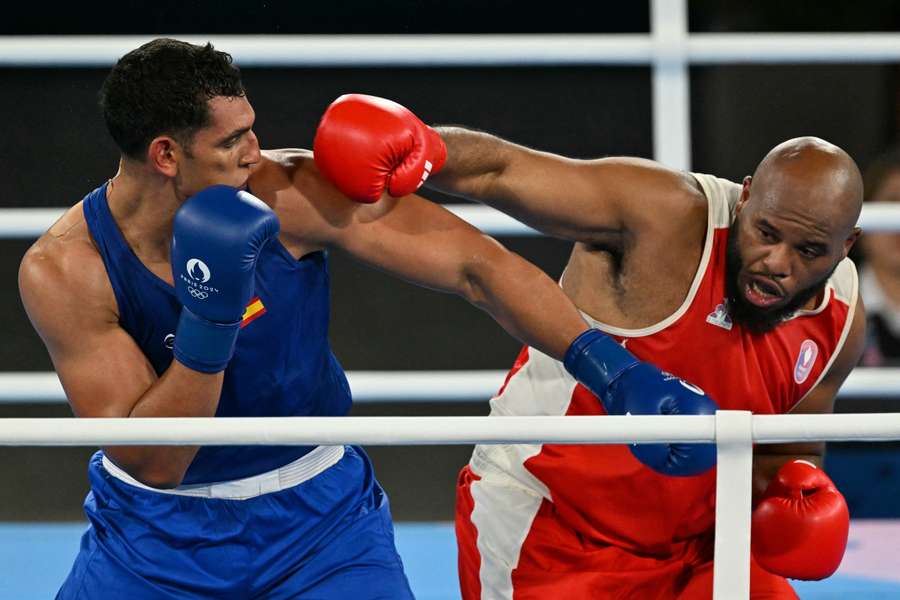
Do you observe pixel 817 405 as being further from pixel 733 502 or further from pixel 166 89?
pixel 166 89

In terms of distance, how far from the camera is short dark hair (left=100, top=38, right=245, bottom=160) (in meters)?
1.76

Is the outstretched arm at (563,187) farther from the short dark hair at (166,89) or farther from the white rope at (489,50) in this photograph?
the white rope at (489,50)

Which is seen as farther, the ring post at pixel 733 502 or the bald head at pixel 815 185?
the bald head at pixel 815 185

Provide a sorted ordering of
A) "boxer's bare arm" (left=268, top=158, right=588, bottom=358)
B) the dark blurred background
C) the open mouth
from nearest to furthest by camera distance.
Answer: "boxer's bare arm" (left=268, top=158, right=588, bottom=358) < the open mouth < the dark blurred background

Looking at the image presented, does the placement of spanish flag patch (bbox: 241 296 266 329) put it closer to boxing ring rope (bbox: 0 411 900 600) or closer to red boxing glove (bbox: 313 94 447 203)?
red boxing glove (bbox: 313 94 447 203)

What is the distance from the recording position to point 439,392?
283cm

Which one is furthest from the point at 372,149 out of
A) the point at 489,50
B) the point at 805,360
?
the point at 489,50

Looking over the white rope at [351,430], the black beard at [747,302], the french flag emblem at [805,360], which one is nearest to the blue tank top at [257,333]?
the white rope at [351,430]

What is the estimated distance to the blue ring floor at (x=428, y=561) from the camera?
9.07ft

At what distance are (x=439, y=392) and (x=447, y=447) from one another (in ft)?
4.30

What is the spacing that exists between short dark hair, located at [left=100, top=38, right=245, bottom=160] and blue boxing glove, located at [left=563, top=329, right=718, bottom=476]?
610 mm

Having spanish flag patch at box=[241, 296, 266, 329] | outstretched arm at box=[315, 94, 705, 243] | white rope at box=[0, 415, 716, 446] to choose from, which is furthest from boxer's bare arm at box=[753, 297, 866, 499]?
spanish flag patch at box=[241, 296, 266, 329]

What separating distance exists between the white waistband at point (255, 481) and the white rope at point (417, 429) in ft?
1.27

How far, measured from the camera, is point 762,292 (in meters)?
2.00
